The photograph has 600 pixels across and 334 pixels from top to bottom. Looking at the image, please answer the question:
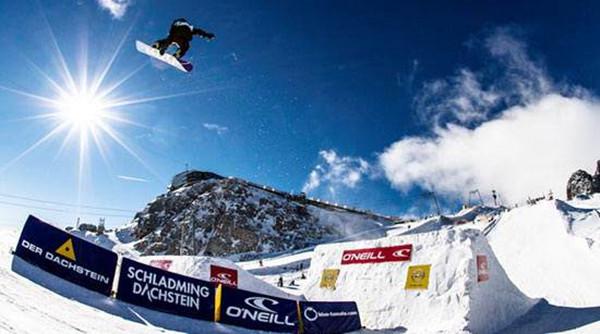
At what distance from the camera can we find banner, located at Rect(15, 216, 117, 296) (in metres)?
11.0

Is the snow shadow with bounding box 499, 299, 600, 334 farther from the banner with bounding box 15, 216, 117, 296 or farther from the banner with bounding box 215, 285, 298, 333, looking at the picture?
the banner with bounding box 15, 216, 117, 296

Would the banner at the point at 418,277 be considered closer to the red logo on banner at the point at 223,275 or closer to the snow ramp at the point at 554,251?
the snow ramp at the point at 554,251

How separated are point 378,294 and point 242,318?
5.47m

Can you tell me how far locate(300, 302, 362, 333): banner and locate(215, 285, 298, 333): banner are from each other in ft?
1.23

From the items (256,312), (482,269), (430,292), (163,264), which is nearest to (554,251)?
(482,269)

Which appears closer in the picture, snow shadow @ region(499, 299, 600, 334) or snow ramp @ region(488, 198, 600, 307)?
snow shadow @ region(499, 299, 600, 334)

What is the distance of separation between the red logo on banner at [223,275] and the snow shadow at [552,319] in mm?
10410

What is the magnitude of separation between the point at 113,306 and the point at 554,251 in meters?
18.4

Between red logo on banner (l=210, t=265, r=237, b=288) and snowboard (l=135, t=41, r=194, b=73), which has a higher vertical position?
snowboard (l=135, t=41, r=194, b=73)

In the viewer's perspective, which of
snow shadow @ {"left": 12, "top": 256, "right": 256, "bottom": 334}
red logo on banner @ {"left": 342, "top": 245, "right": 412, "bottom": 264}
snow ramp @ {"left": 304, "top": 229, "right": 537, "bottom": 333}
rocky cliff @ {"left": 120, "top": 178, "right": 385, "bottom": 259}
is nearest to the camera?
snow shadow @ {"left": 12, "top": 256, "right": 256, "bottom": 334}

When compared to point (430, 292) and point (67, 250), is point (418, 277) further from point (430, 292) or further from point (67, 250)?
point (67, 250)

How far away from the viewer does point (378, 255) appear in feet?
51.3

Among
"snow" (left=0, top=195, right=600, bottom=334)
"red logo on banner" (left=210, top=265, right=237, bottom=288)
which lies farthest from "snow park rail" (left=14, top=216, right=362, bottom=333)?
"red logo on banner" (left=210, top=265, right=237, bottom=288)

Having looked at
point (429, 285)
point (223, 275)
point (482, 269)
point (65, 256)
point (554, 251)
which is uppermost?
point (554, 251)
